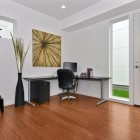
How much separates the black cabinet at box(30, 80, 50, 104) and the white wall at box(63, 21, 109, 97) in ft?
5.23

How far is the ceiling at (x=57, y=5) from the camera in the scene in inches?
136

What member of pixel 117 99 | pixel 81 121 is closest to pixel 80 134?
pixel 81 121

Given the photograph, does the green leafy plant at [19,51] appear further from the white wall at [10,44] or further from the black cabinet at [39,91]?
the black cabinet at [39,91]

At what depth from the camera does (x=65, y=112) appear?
287 cm

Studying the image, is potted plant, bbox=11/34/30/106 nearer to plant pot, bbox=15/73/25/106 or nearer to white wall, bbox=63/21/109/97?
plant pot, bbox=15/73/25/106

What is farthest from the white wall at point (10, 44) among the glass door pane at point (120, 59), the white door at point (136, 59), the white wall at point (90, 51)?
the white door at point (136, 59)

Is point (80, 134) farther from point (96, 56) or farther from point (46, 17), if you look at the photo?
point (46, 17)

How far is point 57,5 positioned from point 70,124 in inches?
131

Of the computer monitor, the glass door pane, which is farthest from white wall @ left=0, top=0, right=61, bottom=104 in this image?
the glass door pane

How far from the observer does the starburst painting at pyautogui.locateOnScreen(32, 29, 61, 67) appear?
4.00 meters

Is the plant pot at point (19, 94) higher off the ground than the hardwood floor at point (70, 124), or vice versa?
the plant pot at point (19, 94)

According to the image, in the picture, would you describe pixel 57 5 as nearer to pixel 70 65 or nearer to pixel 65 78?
pixel 70 65

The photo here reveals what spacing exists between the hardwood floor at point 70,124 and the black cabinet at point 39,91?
54cm

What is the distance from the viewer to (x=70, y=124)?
7.39 ft
